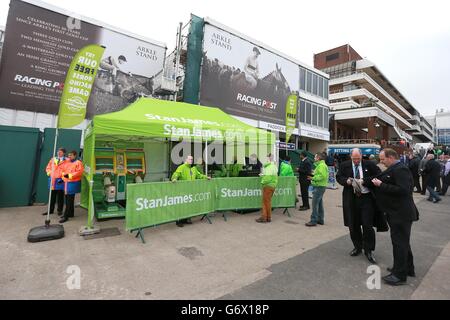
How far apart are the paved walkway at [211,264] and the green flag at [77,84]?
276 centimetres

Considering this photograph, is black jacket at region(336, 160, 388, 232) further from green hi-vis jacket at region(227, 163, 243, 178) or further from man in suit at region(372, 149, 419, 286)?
green hi-vis jacket at region(227, 163, 243, 178)

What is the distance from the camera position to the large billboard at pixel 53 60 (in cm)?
1112

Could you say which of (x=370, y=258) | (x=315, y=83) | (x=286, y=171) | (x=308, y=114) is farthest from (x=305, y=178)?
(x=315, y=83)

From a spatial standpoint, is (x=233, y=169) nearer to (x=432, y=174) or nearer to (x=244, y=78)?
(x=432, y=174)

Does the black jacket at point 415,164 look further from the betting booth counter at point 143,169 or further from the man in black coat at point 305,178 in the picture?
the betting booth counter at point 143,169

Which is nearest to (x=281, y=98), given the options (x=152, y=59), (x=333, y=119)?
(x=152, y=59)

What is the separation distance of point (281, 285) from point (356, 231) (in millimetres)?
2039

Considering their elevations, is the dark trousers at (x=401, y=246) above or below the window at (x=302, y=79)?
below

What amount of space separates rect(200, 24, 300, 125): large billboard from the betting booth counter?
29.4ft

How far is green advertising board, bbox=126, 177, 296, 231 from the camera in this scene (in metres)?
4.92

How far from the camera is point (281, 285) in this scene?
10.3 feet

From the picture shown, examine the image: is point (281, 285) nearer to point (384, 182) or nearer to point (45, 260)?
point (384, 182)

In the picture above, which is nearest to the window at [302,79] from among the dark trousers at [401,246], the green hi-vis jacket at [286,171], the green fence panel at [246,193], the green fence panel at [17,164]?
the green hi-vis jacket at [286,171]
